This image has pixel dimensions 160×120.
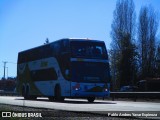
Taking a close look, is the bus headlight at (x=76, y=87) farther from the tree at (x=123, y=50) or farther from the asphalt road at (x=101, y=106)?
the tree at (x=123, y=50)

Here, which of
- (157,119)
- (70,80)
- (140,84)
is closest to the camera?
(157,119)

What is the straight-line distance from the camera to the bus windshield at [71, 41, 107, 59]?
84.7ft

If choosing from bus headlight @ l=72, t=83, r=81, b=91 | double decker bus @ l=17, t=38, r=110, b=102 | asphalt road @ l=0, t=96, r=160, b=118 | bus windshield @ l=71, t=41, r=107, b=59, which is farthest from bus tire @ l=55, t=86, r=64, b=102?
asphalt road @ l=0, t=96, r=160, b=118

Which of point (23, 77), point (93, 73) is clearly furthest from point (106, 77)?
point (23, 77)

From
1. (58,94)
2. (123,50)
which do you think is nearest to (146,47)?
(123,50)

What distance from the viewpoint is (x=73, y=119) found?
1213 cm

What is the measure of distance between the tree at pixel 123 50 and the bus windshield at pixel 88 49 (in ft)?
151

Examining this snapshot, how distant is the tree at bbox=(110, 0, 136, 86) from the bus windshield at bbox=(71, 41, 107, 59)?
46066 mm

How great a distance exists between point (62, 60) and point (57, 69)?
A: 1.21 m

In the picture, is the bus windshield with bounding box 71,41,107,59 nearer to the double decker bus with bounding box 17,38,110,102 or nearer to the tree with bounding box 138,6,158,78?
the double decker bus with bounding box 17,38,110,102

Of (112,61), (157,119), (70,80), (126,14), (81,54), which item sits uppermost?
(126,14)

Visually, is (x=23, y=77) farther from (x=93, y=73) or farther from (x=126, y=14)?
(x=126, y=14)

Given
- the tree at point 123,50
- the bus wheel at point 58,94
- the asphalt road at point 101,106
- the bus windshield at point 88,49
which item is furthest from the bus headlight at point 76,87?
the tree at point 123,50

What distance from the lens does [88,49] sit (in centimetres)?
2619
